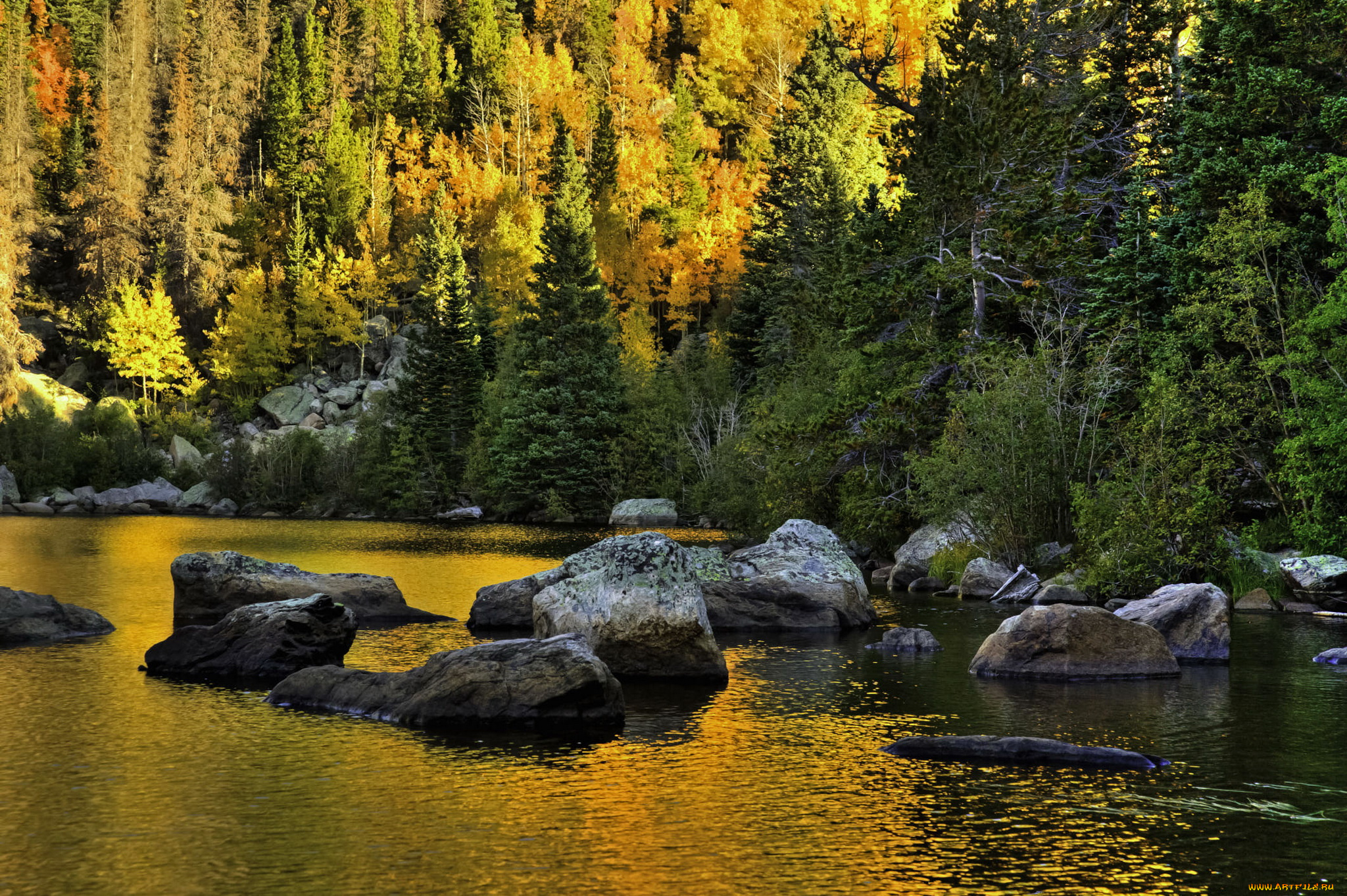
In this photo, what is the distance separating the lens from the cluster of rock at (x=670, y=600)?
17.9 meters

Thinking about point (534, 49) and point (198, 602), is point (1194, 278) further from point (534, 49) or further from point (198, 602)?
point (534, 49)

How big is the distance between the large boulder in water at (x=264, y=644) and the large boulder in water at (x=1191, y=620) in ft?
40.9

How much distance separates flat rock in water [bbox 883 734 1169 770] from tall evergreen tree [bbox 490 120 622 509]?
46.2 m

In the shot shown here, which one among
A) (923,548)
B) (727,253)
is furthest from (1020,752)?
(727,253)

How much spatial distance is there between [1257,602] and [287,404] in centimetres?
6427

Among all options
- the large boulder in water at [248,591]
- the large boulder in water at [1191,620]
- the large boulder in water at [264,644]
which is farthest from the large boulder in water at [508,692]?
the large boulder in water at [1191,620]

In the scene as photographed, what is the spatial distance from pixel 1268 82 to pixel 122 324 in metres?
70.0

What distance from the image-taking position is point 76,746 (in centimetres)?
1334

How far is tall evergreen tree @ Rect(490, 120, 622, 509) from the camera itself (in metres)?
59.0

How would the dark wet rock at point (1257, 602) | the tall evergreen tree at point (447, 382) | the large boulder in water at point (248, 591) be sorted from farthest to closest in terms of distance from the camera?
the tall evergreen tree at point (447, 382) → the dark wet rock at point (1257, 602) → the large boulder in water at point (248, 591)

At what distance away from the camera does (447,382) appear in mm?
65875

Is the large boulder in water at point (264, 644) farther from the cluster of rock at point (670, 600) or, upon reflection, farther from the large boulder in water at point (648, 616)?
the large boulder in water at point (648, 616)

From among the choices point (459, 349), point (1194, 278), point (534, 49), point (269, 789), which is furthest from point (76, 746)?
point (534, 49)

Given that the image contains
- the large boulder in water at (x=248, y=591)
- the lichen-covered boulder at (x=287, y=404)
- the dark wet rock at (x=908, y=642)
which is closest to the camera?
the dark wet rock at (x=908, y=642)
